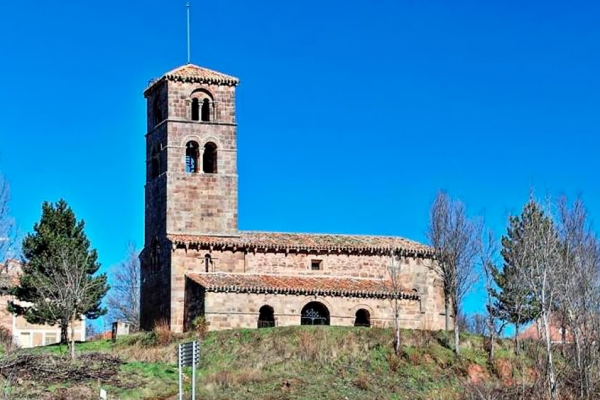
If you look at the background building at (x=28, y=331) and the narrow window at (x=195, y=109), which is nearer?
the narrow window at (x=195, y=109)

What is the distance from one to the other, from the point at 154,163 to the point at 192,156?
8.18 feet

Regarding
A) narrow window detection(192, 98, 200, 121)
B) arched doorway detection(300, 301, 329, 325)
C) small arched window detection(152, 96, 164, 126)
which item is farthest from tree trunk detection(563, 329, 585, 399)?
small arched window detection(152, 96, 164, 126)

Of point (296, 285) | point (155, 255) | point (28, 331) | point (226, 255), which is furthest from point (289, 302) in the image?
point (28, 331)

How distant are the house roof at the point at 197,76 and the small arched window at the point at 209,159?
11.3ft

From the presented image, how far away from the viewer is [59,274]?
63969mm

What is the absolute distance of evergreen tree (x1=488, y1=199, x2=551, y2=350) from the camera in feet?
209

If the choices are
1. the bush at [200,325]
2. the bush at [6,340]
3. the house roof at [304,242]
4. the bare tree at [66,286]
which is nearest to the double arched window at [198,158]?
the house roof at [304,242]

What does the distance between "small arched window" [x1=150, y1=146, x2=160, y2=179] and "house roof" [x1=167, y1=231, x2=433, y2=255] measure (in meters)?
5.34

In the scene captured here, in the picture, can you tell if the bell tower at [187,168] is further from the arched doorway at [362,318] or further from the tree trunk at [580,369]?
the tree trunk at [580,369]

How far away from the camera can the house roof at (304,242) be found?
6769 cm

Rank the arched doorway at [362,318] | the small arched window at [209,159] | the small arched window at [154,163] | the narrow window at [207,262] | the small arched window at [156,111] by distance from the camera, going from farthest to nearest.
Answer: the small arched window at [156,111] → the small arched window at [154,163] → the small arched window at [209,159] → the narrow window at [207,262] → the arched doorway at [362,318]

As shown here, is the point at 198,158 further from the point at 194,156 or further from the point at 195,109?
the point at 195,109

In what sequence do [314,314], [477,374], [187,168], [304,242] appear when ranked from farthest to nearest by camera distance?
1. [187,168]
2. [304,242]
3. [314,314]
4. [477,374]

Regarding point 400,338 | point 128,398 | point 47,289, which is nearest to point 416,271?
Answer: point 400,338
